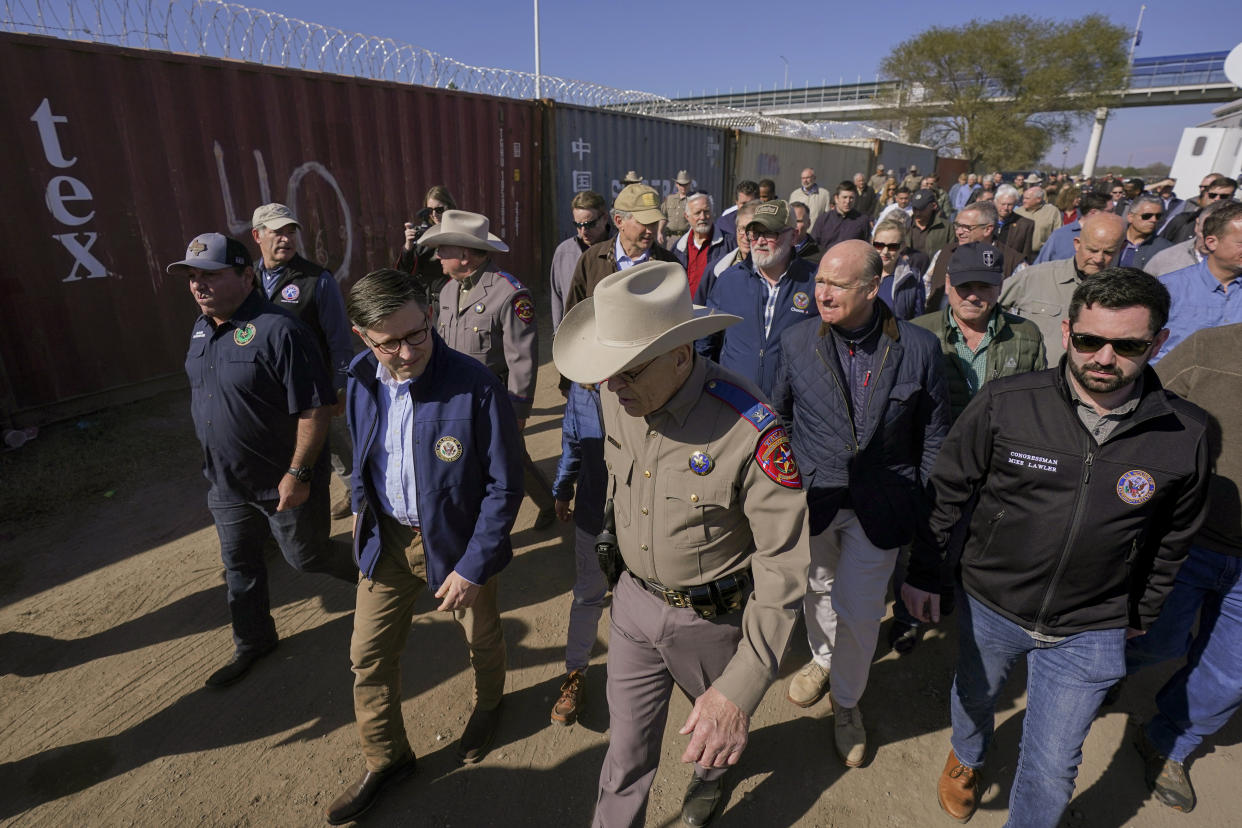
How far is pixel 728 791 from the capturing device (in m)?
2.60

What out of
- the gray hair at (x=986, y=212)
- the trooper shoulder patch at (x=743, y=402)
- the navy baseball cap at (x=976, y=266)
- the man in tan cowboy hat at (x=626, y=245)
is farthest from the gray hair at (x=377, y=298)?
the gray hair at (x=986, y=212)

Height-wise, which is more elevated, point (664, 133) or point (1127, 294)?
point (664, 133)

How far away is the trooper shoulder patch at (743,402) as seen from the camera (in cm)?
183

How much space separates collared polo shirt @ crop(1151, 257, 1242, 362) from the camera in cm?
304

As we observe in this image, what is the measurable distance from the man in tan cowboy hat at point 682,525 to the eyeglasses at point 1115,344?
3.14 feet

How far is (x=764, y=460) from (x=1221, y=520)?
186 centimetres

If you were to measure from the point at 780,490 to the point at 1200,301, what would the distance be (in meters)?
2.87

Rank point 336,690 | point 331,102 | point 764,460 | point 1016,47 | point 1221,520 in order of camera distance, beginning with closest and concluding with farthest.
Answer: point 764,460 → point 1221,520 → point 336,690 → point 331,102 → point 1016,47

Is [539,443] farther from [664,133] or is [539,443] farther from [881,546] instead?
[664,133]

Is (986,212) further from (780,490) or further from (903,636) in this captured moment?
(780,490)

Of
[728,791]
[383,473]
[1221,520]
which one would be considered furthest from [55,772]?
[1221,520]

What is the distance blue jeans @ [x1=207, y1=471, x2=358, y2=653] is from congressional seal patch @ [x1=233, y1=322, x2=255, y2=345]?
0.72 metres

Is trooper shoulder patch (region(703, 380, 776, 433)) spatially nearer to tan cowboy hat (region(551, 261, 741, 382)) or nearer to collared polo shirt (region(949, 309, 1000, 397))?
tan cowboy hat (region(551, 261, 741, 382))

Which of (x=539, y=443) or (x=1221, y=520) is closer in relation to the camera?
(x=1221, y=520)
